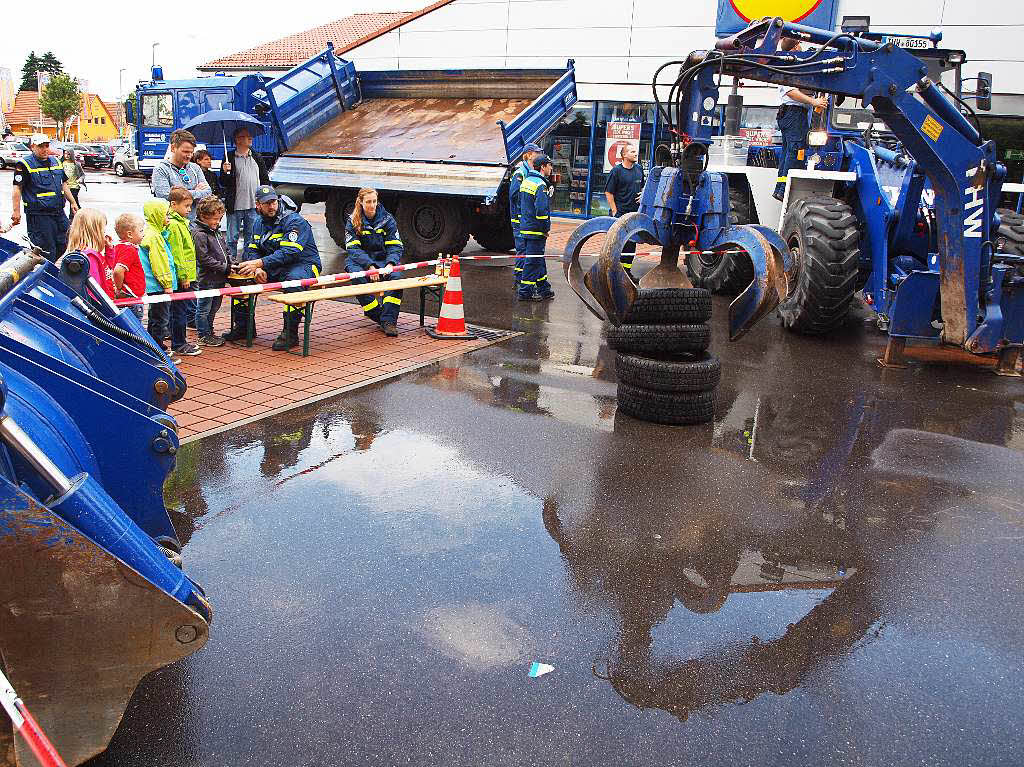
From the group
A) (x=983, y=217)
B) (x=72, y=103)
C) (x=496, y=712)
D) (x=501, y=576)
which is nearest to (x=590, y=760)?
(x=496, y=712)

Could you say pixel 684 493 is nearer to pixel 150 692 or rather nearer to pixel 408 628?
pixel 408 628

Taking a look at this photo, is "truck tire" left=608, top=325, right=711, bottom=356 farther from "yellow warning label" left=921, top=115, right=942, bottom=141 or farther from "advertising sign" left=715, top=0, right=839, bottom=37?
"advertising sign" left=715, top=0, right=839, bottom=37

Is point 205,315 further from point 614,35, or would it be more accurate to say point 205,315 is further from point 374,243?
point 614,35

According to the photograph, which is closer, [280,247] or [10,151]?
[280,247]

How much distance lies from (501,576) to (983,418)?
481 centimetres

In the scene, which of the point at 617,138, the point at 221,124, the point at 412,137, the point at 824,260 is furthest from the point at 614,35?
the point at 824,260

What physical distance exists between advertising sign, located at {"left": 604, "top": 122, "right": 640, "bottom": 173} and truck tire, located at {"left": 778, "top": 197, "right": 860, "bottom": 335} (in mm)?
11024

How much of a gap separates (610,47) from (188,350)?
46.9 feet

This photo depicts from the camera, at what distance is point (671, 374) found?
625cm

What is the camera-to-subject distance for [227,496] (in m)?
4.89

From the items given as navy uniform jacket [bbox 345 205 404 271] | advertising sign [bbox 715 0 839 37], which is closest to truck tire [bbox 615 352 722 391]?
navy uniform jacket [bbox 345 205 404 271]

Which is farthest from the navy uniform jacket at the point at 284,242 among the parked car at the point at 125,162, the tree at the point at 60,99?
the tree at the point at 60,99

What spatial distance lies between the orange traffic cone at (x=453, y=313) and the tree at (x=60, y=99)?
70.6 meters

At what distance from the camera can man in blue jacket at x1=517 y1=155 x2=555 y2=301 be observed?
34.7 feet
